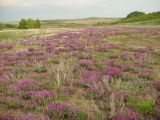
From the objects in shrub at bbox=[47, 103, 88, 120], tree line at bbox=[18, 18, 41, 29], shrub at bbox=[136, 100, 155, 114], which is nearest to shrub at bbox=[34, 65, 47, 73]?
shrub at bbox=[47, 103, 88, 120]

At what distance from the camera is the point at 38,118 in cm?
642

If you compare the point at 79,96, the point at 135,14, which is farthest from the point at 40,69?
the point at 135,14

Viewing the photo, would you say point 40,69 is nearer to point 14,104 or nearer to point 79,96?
point 79,96

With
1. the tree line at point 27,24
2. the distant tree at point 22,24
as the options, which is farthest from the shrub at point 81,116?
the distant tree at point 22,24

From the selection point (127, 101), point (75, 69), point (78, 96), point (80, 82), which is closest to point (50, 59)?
point (75, 69)

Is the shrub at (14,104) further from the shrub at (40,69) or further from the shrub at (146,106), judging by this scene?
the shrub at (40,69)

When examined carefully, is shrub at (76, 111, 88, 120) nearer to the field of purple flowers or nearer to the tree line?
the field of purple flowers

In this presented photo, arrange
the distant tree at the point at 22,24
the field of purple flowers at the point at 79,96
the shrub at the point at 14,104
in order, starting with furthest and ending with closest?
1. the distant tree at the point at 22,24
2. the shrub at the point at 14,104
3. the field of purple flowers at the point at 79,96

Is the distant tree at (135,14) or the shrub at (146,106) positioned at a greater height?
the distant tree at (135,14)

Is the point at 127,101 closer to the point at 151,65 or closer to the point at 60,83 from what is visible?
the point at 60,83

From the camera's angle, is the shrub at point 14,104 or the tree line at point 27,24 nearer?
the shrub at point 14,104

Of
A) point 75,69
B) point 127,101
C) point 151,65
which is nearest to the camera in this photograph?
point 127,101

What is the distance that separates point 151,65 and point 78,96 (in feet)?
23.9

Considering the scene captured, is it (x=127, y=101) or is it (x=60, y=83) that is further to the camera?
(x=60, y=83)
